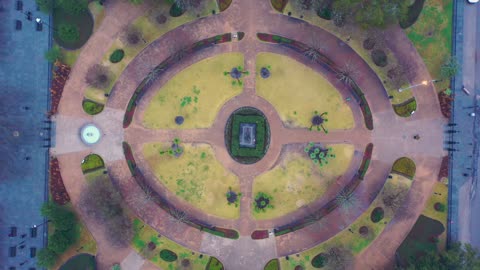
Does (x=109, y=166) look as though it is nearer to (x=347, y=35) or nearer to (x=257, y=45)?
(x=257, y=45)

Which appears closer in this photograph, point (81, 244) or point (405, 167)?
point (405, 167)

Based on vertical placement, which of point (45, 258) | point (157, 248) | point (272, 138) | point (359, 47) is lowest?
point (45, 258)

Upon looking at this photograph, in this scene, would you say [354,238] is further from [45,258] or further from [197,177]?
[45,258]

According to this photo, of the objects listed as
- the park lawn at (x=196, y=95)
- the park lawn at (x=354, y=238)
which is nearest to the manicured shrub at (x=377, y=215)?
the park lawn at (x=354, y=238)

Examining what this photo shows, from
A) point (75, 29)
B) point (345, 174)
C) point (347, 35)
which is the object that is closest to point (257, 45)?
point (347, 35)

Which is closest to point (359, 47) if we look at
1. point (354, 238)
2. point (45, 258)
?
point (354, 238)

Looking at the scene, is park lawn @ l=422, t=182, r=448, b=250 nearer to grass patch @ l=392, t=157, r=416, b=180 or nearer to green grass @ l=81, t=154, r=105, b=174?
grass patch @ l=392, t=157, r=416, b=180

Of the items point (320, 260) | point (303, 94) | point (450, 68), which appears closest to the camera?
A: point (450, 68)

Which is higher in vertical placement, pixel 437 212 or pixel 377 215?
pixel 437 212
